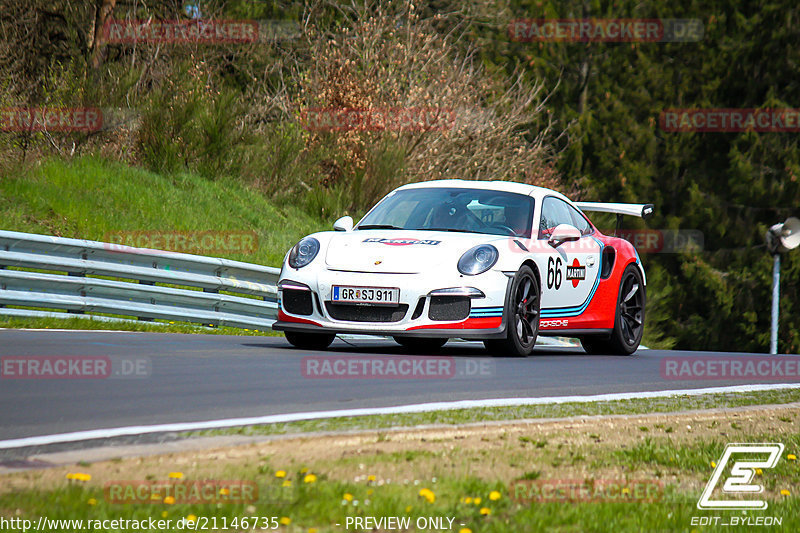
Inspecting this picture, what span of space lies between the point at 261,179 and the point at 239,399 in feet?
50.3

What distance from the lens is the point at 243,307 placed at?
1332cm

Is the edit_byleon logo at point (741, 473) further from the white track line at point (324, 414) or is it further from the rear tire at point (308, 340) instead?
the rear tire at point (308, 340)

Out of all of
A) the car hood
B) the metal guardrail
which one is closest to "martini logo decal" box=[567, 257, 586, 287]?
the car hood

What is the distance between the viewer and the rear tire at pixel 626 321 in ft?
39.3

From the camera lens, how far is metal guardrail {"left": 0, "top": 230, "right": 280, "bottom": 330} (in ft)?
37.2

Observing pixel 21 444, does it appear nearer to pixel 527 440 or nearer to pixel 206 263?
pixel 527 440

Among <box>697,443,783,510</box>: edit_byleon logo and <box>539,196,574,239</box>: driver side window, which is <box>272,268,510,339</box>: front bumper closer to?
<box>539,196,574,239</box>: driver side window

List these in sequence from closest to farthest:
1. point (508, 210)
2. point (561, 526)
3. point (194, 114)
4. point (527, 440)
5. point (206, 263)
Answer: point (561, 526) → point (527, 440) → point (508, 210) → point (206, 263) → point (194, 114)

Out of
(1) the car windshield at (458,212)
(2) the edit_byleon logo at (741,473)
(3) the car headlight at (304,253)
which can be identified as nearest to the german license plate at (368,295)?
(3) the car headlight at (304,253)

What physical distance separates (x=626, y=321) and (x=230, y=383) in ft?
19.6

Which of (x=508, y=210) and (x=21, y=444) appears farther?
(x=508, y=210)

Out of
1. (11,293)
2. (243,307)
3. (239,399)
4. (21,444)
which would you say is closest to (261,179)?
(243,307)

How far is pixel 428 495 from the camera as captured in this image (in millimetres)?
4355

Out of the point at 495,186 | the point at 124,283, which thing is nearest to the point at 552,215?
the point at 495,186
